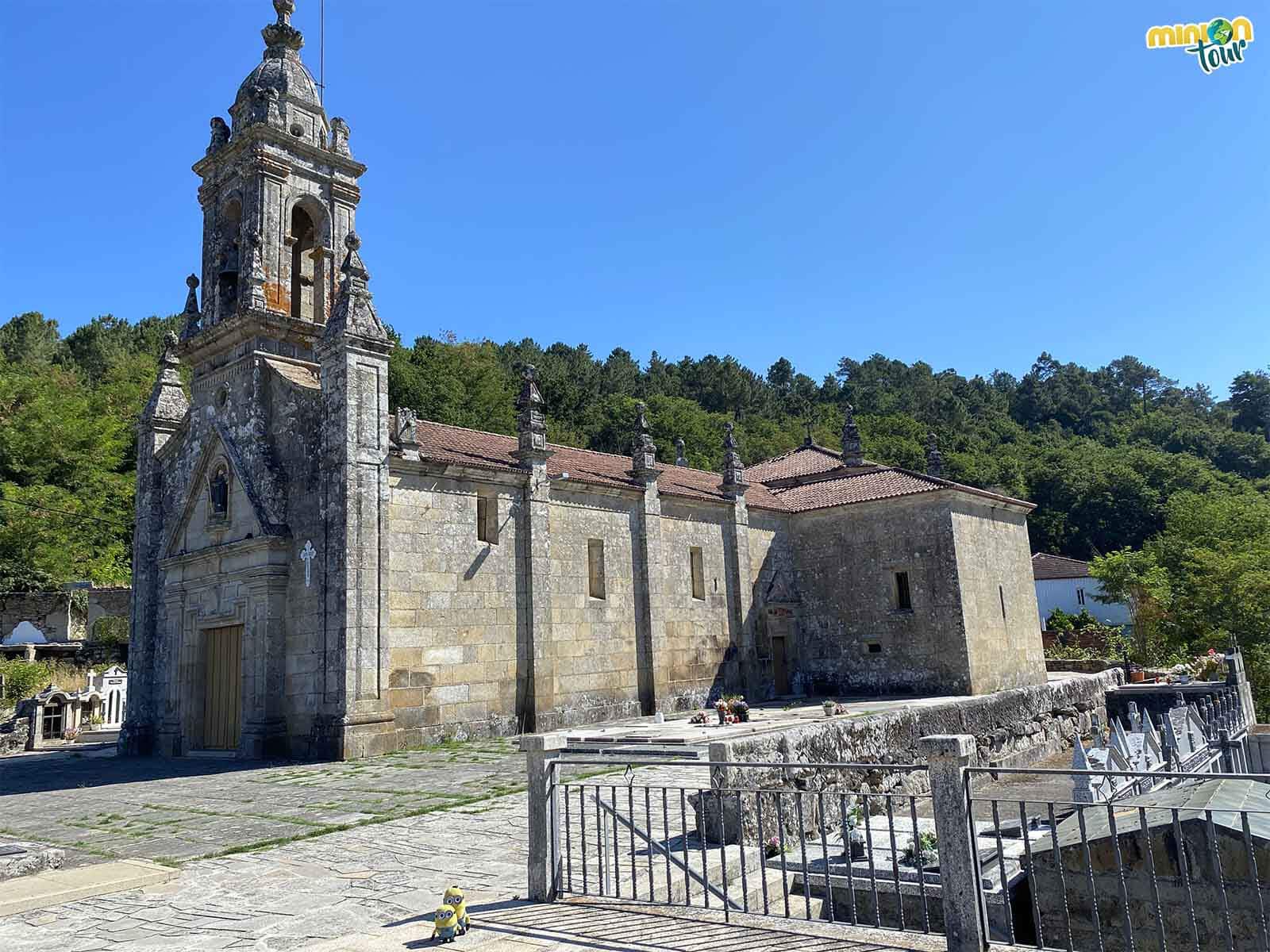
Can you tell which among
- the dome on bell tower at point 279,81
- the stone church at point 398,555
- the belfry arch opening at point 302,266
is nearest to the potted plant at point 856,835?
the stone church at point 398,555

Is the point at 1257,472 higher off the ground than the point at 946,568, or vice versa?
the point at 1257,472

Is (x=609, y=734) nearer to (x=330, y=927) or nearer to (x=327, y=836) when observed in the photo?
(x=327, y=836)

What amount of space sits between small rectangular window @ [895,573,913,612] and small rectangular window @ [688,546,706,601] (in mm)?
5632

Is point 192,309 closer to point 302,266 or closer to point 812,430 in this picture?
point 302,266

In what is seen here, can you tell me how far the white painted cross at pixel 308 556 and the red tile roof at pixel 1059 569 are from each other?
166 feet

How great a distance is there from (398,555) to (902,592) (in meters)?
14.8

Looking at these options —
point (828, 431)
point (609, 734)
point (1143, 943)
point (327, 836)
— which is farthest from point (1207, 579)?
point (828, 431)

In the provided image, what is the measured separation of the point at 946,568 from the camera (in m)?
24.7

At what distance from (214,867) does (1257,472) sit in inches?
3837

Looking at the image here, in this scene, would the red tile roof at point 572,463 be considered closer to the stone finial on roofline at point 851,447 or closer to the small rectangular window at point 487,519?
the small rectangular window at point 487,519

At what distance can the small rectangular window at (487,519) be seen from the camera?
19453mm

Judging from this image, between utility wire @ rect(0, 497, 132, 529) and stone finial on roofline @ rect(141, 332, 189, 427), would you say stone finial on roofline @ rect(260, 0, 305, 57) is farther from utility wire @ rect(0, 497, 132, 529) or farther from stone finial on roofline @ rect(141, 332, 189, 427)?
utility wire @ rect(0, 497, 132, 529)

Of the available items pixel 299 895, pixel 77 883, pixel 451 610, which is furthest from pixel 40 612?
pixel 299 895

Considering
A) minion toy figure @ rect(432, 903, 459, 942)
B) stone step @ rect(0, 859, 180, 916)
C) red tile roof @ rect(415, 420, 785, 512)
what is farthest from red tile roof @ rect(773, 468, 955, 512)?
minion toy figure @ rect(432, 903, 459, 942)
